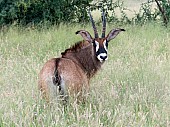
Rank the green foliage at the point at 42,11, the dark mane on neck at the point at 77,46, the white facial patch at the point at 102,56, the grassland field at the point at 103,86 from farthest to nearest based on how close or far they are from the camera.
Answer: the green foliage at the point at 42,11 → the dark mane on neck at the point at 77,46 → the white facial patch at the point at 102,56 → the grassland field at the point at 103,86

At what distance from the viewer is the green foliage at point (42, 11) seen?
12.2 m

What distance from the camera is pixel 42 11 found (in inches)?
542

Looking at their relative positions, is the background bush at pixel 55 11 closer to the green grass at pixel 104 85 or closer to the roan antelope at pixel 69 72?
the green grass at pixel 104 85

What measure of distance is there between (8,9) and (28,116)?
26.1ft

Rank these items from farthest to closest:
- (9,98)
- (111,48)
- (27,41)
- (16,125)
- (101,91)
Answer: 1. (27,41)
2. (111,48)
3. (101,91)
4. (9,98)
5. (16,125)

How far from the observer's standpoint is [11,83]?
6.52m

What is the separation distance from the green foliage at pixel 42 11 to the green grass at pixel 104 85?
1.24 metres

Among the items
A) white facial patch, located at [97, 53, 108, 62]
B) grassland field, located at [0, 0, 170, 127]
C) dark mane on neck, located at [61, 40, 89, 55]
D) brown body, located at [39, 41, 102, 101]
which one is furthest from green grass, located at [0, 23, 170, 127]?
dark mane on neck, located at [61, 40, 89, 55]

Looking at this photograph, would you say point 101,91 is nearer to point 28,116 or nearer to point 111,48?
Result: point 28,116

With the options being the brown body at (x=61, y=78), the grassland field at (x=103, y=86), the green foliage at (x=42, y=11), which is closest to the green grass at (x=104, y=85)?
the grassland field at (x=103, y=86)

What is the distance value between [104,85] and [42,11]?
769cm

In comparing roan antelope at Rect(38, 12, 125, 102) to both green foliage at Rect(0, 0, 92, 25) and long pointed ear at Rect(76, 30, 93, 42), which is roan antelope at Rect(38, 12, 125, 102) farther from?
green foliage at Rect(0, 0, 92, 25)

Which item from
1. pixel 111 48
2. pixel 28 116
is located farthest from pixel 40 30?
pixel 28 116

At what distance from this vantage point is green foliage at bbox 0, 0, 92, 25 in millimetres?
12153
